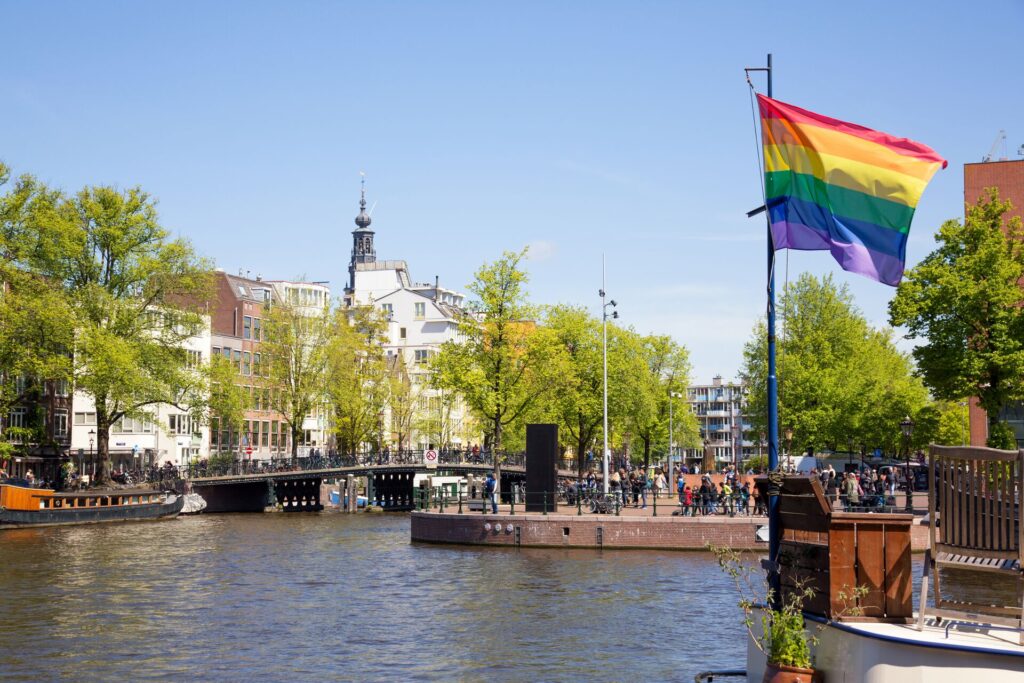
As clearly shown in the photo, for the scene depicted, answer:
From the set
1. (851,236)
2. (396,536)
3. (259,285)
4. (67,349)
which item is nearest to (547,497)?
(396,536)

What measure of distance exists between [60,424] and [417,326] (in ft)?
197

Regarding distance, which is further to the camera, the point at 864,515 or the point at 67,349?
the point at 67,349

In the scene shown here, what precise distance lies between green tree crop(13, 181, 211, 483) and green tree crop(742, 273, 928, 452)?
128 feet

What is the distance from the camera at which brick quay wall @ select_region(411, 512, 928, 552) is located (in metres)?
47.6

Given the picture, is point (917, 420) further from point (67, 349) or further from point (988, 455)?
point (988, 455)

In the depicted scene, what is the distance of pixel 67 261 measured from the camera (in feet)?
235

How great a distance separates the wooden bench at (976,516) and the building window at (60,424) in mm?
81551

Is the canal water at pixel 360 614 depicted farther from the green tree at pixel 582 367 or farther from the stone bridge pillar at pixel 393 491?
the stone bridge pillar at pixel 393 491

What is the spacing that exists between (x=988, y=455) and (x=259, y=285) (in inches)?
4165

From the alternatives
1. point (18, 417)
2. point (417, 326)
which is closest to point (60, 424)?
point (18, 417)

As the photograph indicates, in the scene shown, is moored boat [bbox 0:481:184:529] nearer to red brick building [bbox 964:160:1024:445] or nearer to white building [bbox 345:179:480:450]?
white building [bbox 345:179:480:450]

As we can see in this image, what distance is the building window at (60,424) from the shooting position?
8636 cm

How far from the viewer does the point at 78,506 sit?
6756cm

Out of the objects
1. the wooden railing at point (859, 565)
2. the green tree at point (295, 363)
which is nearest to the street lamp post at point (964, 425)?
the green tree at point (295, 363)
